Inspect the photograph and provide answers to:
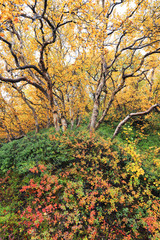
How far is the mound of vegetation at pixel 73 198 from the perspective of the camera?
3191 millimetres

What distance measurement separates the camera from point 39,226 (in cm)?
316

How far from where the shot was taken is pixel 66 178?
4.57 m

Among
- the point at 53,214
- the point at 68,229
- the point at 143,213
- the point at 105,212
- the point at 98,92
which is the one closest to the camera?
the point at 68,229

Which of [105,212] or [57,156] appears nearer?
[105,212]

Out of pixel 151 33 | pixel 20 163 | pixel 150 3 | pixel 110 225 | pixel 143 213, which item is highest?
pixel 150 3

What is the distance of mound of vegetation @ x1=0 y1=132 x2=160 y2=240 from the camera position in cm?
319

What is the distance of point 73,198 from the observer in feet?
12.7

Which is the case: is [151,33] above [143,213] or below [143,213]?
above

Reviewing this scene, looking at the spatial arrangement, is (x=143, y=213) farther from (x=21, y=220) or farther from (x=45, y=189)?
(x=21, y=220)

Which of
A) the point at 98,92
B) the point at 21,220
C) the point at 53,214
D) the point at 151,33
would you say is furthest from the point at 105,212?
the point at 151,33

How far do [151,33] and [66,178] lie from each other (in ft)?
31.2

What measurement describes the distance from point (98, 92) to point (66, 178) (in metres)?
5.91

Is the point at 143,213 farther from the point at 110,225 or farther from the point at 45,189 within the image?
the point at 45,189

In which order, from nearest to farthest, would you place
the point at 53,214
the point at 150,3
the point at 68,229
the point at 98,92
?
the point at 68,229 → the point at 53,214 → the point at 150,3 → the point at 98,92
